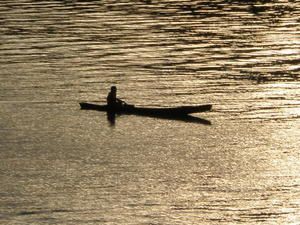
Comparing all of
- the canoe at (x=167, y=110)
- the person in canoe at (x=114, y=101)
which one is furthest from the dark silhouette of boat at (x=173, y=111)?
the person in canoe at (x=114, y=101)

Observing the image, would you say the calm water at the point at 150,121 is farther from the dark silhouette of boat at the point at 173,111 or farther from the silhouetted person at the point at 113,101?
the silhouetted person at the point at 113,101

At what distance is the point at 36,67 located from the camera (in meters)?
74.3

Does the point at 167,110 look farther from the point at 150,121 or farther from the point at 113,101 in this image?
the point at 113,101

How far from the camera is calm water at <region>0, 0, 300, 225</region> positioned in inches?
1886

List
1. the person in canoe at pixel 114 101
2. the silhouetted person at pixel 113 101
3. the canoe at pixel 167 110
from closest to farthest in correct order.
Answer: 1. the canoe at pixel 167 110
2. the person in canoe at pixel 114 101
3. the silhouetted person at pixel 113 101

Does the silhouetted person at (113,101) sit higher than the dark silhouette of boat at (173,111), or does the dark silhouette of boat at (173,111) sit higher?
Result: the silhouetted person at (113,101)

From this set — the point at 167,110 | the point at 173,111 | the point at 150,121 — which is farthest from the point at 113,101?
the point at 173,111

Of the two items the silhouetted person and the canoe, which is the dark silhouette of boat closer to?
the canoe

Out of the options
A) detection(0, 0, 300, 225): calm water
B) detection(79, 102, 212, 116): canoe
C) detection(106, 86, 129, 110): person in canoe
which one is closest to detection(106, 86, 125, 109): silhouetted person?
detection(106, 86, 129, 110): person in canoe

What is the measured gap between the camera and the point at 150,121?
61812 millimetres

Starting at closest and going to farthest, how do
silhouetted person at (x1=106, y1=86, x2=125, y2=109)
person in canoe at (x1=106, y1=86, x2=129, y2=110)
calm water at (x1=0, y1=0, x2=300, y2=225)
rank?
calm water at (x1=0, y1=0, x2=300, y2=225), person in canoe at (x1=106, y1=86, x2=129, y2=110), silhouetted person at (x1=106, y1=86, x2=125, y2=109)

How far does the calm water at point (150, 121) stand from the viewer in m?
47.9

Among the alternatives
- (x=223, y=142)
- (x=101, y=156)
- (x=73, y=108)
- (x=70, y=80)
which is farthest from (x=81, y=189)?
(x=70, y=80)

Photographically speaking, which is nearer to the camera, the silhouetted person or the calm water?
the calm water
